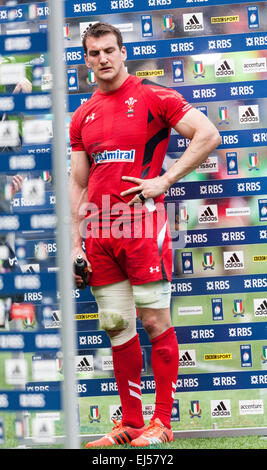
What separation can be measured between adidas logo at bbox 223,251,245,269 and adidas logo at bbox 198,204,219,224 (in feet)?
0.66

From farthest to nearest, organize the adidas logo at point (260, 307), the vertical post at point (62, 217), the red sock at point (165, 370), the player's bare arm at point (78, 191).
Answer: the adidas logo at point (260, 307) → the player's bare arm at point (78, 191) → the red sock at point (165, 370) → the vertical post at point (62, 217)

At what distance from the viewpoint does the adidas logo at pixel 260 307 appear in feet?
12.8

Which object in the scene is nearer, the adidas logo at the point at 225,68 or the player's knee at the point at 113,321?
the player's knee at the point at 113,321

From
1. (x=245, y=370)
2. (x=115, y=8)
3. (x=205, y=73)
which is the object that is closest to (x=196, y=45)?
(x=205, y=73)

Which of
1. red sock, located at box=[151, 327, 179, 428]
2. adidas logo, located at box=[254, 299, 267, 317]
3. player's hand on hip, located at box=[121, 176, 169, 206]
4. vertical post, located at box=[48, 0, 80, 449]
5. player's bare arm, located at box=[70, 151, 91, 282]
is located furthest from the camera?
adidas logo, located at box=[254, 299, 267, 317]

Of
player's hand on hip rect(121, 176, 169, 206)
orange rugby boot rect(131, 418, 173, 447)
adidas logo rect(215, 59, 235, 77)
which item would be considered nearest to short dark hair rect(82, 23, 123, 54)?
adidas logo rect(215, 59, 235, 77)

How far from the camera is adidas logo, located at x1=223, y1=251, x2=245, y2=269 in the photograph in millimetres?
3924

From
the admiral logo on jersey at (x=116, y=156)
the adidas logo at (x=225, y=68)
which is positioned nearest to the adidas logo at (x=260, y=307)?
the admiral logo on jersey at (x=116, y=156)

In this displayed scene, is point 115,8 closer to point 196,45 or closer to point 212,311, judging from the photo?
point 196,45

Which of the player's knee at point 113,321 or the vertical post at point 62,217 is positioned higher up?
the vertical post at point 62,217

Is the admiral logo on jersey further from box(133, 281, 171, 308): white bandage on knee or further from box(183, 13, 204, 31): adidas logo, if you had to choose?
box(183, 13, 204, 31): adidas logo

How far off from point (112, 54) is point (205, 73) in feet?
1.94

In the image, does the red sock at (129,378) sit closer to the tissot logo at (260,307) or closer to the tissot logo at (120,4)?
the tissot logo at (260,307)
